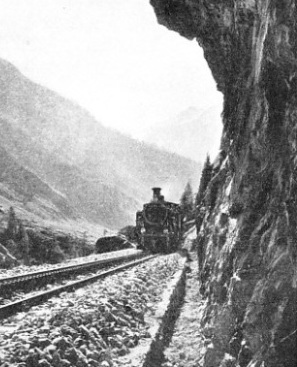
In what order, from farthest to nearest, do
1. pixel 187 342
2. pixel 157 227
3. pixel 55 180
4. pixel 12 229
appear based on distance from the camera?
1. pixel 55 180
2. pixel 12 229
3. pixel 157 227
4. pixel 187 342

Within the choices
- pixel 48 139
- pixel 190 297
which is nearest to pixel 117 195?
pixel 48 139

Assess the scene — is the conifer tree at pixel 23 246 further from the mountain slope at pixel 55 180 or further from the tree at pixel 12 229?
the mountain slope at pixel 55 180

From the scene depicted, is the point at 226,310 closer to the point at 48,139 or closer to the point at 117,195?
the point at 117,195

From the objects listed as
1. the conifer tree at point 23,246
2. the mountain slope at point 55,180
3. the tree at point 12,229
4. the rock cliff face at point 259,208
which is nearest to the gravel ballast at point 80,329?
the rock cliff face at point 259,208

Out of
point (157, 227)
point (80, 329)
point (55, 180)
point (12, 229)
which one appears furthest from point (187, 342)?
point (55, 180)

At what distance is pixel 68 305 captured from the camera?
8422mm

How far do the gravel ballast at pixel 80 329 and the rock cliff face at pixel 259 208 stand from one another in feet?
6.41

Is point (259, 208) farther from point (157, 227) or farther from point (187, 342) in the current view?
point (157, 227)

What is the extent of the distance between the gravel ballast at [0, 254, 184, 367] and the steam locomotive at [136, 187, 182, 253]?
1843 centimetres

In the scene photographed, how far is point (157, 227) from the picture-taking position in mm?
30797

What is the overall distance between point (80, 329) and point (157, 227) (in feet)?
77.4

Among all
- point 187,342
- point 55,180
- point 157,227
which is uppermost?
point 157,227

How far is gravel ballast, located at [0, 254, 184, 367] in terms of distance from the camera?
5.95m

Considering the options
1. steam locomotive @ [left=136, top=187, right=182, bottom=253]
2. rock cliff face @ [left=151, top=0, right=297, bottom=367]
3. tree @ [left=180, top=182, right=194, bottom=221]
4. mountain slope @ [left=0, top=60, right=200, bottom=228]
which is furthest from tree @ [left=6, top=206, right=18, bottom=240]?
rock cliff face @ [left=151, top=0, right=297, bottom=367]
